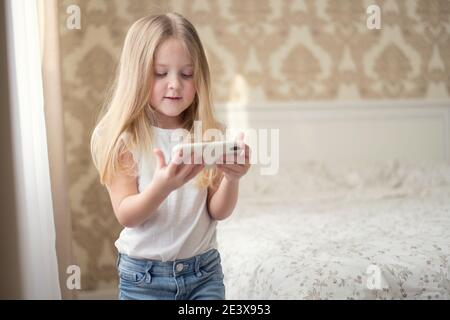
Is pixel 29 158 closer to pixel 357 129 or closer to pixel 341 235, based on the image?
pixel 341 235

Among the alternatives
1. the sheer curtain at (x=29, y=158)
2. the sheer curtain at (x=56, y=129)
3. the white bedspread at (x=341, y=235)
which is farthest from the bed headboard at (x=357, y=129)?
the sheer curtain at (x=29, y=158)

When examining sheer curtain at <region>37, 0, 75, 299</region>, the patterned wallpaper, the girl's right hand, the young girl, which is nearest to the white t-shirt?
the young girl

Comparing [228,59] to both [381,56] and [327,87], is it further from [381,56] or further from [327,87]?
[381,56]

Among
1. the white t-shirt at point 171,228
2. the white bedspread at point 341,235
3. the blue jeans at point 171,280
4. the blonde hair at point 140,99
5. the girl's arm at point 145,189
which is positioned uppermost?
the blonde hair at point 140,99

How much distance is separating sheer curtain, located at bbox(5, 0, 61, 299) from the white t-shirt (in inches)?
15.7

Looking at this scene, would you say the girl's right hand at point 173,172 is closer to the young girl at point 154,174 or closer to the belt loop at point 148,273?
the young girl at point 154,174

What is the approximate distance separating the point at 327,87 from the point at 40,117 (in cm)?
201

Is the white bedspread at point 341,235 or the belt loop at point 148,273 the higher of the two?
the belt loop at point 148,273

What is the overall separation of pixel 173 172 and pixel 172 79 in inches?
8.3

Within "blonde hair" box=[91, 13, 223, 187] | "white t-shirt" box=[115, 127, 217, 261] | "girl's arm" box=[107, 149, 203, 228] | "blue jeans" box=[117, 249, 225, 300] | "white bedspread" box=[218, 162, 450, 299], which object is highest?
"blonde hair" box=[91, 13, 223, 187]

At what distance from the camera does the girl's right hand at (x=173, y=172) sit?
36.8 inches

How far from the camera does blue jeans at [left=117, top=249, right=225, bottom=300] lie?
1038mm

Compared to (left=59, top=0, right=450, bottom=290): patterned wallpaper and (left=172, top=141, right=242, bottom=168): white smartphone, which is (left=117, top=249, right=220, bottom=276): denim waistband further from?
(left=59, top=0, right=450, bottom=290): patterned wallpaper

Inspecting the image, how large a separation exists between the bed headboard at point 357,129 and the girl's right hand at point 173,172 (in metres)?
2.04
